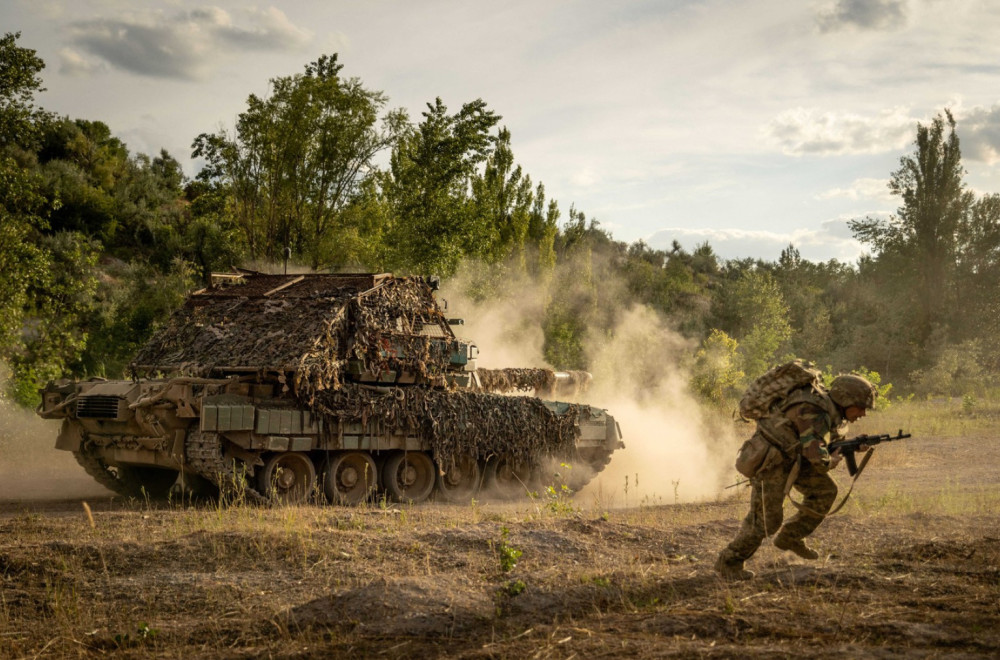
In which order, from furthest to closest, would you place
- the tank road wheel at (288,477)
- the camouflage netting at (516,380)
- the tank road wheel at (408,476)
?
the camouflage netting at (516,380)
the tank road wheel at (408,476)
the tank road wheel at (288,477)

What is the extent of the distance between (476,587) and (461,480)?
25.3 ft

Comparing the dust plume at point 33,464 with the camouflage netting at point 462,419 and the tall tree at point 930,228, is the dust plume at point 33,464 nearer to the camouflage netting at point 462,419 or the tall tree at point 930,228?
the camouflage netting at point 462,419

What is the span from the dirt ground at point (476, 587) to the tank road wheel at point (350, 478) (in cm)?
213

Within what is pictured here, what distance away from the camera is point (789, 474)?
24.2 feet

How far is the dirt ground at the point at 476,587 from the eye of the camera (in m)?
5.78

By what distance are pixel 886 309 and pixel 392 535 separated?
151 feet

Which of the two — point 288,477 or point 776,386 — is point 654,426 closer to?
point 288,477

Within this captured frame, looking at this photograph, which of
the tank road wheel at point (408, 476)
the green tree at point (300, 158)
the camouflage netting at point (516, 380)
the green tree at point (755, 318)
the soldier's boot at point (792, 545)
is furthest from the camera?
the green tree at point (755, 318)

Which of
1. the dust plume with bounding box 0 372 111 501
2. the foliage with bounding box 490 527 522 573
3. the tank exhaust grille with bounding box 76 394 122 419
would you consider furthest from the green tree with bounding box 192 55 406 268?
the foliage with bounding box 490 527 522 573

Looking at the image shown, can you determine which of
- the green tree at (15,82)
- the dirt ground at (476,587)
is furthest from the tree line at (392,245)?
the dirt ground at (476,587)

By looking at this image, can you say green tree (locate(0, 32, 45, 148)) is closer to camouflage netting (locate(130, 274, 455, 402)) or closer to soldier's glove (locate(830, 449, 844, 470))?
camouflage netting (locate(130, 274, 455, 402))

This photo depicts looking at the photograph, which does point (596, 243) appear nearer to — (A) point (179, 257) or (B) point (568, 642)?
(A) point (179, 257)

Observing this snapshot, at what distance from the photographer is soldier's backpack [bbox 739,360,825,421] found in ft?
24.3

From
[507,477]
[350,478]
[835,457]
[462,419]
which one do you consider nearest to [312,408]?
[350,478]
